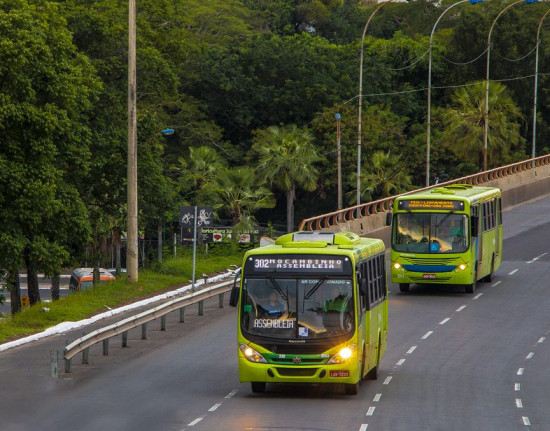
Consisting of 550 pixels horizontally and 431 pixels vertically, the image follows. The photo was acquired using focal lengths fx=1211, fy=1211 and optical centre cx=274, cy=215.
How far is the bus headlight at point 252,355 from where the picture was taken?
18.8 m

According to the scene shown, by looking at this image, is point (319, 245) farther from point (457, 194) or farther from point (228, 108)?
point (228, 108)

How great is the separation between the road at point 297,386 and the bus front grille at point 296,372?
41 centimetres

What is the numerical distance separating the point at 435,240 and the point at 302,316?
15440mm

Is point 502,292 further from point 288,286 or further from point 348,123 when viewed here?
point 348,123

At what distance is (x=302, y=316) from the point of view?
743 inches

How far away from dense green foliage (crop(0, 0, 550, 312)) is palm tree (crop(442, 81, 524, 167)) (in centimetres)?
15

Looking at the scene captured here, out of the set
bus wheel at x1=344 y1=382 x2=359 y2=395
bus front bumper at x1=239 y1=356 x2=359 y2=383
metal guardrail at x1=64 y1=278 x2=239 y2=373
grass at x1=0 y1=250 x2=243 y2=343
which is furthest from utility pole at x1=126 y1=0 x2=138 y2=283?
bus front bumper at x1=239 y1=356 x2=359 y2=383

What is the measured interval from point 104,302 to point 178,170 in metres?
36.8

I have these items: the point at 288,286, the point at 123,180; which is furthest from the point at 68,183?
the point at 288,286

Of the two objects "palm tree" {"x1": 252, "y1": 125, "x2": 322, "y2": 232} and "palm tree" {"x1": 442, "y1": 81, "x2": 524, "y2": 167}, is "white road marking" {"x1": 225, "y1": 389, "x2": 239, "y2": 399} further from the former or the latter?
"palm tree" {"x1": 442, "y1": 81, "x2": 524, "y2": 167}

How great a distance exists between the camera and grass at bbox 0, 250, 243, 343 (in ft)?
91.5

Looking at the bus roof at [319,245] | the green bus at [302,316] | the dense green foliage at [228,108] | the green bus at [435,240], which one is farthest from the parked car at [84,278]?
the green bus at [302,316]

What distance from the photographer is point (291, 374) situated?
18734 millimetres

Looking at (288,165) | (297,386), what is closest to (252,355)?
(297,386)
